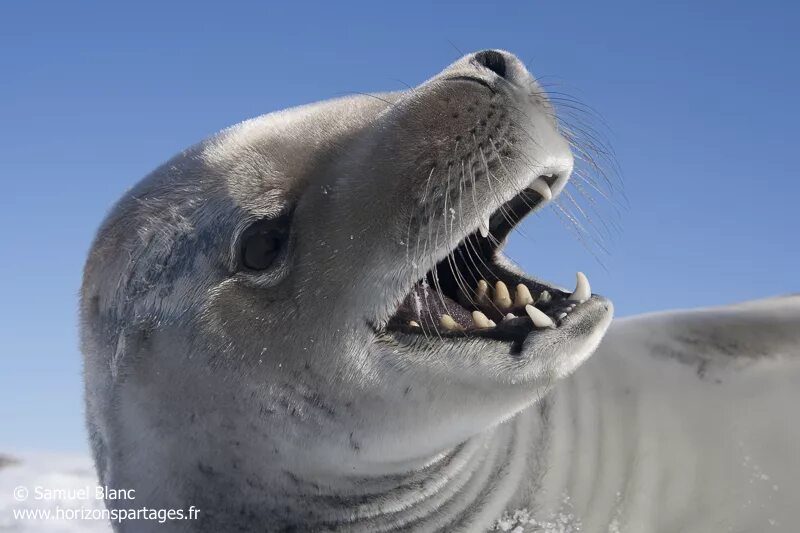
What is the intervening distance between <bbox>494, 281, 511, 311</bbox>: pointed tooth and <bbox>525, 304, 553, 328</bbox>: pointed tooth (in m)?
0.21

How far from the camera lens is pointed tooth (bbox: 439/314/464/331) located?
3309 mm

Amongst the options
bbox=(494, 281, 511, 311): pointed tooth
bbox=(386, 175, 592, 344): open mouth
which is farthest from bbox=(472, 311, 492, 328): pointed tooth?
bbox=(494, 281, 511, 311): pointed tooth

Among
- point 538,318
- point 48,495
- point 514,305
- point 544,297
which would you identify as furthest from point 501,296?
point 48,495

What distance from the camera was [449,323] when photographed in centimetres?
333

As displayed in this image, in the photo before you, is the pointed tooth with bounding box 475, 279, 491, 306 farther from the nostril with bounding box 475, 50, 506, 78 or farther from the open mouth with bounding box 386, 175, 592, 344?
the nostril with bounding box 475, 50, 506, 78

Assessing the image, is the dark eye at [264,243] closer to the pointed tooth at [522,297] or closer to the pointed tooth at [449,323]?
the pointed tooth at [449,323]

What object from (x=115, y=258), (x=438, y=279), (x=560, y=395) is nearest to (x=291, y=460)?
(x=438, y=279)

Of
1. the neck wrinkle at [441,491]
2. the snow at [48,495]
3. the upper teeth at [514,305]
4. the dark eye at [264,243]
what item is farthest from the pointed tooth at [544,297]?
the snow at [48,495]

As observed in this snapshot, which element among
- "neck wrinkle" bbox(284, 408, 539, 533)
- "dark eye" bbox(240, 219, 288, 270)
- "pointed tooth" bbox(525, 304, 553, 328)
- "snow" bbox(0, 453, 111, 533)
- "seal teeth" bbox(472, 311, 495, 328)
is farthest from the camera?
"snow" bbox(0, 453, 111, 533)

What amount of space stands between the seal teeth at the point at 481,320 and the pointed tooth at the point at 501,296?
11 cm

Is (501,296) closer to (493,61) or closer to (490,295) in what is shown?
(490,295)

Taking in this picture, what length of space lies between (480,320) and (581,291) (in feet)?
1.34

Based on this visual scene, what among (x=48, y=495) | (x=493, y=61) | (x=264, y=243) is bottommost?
(x=48, y=495)

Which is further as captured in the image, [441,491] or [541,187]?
[441,491]
